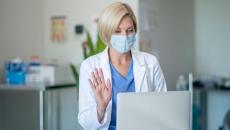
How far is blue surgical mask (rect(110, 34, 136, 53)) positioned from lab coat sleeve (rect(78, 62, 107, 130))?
0.16 metres

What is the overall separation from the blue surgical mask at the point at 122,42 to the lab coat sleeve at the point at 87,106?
0.52ft

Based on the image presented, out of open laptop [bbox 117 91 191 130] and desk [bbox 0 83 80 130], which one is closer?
open laptop [bbox 117 91 191 130]

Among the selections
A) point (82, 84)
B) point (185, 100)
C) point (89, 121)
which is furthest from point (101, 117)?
point (185, 100)

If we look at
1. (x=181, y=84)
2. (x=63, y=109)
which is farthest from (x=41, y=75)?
(x=181, y=84)

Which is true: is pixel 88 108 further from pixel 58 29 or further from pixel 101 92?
pixel 58 29

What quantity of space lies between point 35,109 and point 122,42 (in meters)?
2.36

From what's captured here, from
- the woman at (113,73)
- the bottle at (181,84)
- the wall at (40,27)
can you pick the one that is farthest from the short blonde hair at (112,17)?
the bottle at (181,84)

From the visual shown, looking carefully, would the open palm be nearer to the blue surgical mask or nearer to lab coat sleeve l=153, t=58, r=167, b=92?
the blue surgical mask

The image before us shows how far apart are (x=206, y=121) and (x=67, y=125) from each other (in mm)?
1752

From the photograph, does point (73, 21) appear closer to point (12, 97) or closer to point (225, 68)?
point (12, 97)

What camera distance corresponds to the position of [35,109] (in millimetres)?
3816

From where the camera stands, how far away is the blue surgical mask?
5.50 ft

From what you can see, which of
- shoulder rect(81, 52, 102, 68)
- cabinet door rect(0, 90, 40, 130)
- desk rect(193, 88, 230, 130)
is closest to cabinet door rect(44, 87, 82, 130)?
cabinet door rect(0, 90, 40, 130)

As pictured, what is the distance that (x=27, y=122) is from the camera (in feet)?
12.5
